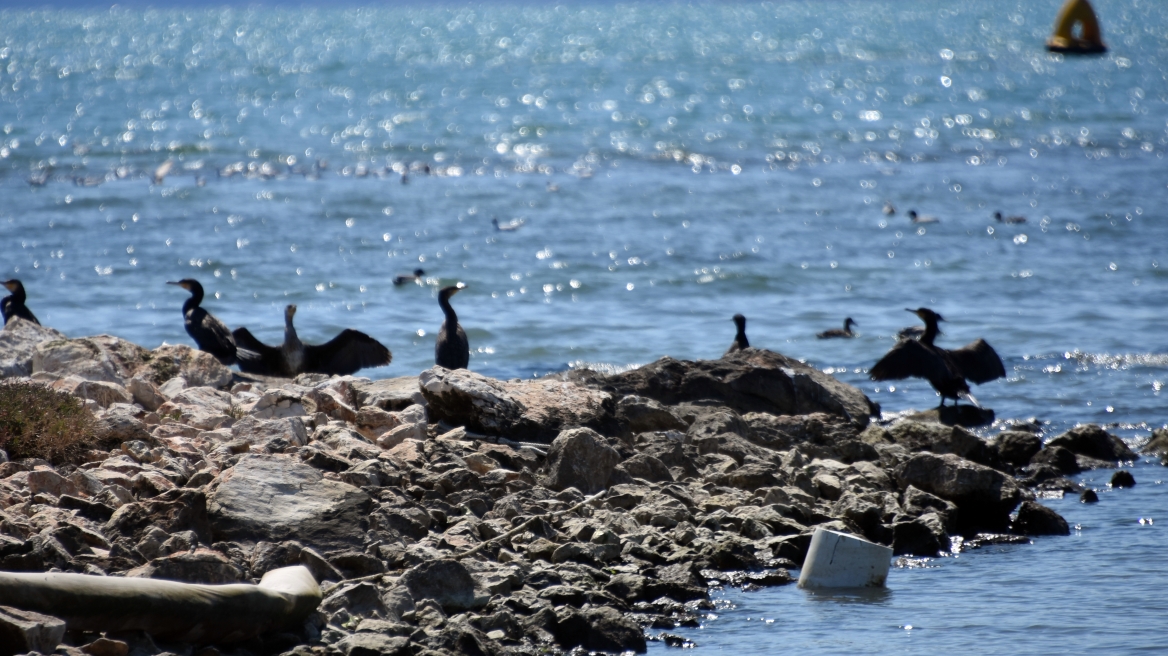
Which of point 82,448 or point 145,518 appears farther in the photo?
point 82,448

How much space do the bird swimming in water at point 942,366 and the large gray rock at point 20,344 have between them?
6391 mm

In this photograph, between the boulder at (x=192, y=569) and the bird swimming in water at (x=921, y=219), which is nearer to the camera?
the boulder at (x=192, y=569)

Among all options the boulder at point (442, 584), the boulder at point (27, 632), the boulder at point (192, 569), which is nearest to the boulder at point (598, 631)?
the boulder at point (442, 584)

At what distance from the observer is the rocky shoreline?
18.2 ft

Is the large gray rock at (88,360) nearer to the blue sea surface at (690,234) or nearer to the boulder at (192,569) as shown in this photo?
the boulder at (192,569)

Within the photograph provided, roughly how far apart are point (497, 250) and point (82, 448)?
13259mm

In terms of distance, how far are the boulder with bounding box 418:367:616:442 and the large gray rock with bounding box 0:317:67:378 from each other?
2.69 meters

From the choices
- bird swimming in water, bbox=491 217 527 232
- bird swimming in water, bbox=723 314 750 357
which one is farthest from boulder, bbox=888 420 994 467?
bird swimming in water, bbox=491 217 527 232

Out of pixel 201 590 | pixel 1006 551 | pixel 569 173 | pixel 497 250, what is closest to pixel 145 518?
pixel 201 590

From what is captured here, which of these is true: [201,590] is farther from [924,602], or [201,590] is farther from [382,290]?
[382,290]

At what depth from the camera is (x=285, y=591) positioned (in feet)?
16.7

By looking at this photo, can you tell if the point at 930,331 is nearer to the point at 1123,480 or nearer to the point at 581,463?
the point at 1123,480

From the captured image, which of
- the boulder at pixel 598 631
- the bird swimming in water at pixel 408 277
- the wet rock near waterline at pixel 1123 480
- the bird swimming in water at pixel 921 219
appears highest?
the bird swimming in water at pixel 921 219

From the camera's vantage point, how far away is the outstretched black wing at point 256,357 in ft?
35.0
